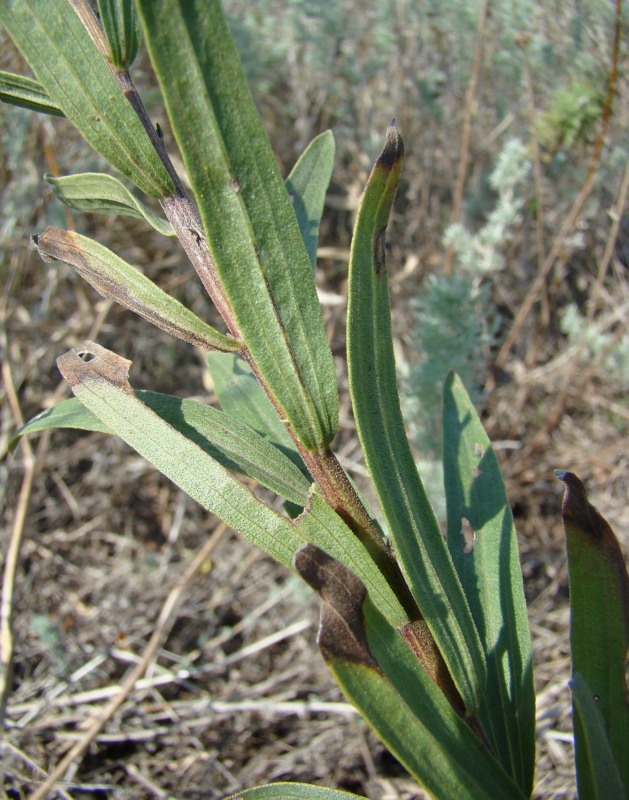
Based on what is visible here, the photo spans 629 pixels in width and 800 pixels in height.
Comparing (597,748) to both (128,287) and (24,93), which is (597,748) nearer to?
(128,287)

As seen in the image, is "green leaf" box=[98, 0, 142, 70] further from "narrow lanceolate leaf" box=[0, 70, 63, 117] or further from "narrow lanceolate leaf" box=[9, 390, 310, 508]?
"narrow lanceolate leaf" box=[9, 390, 310, 508]

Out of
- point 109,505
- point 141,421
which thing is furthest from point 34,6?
point 109,505

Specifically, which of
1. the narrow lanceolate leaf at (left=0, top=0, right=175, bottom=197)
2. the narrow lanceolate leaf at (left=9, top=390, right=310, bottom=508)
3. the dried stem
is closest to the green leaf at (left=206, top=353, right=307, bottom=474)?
the narrow lanceolate leaf at (left=9, top=390, right=310, bottom=508)

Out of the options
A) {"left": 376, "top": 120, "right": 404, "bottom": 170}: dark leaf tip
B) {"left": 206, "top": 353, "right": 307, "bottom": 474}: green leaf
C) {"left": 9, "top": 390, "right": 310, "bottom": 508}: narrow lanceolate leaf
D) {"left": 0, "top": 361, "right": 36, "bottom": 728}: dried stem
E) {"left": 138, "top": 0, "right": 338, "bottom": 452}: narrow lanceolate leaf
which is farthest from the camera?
{"left": 0, "top": 361, "right": 36, "bottom": 728}: dried stem

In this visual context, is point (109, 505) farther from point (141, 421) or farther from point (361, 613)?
point (361, 613)

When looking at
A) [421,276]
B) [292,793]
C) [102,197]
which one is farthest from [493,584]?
[421,276]

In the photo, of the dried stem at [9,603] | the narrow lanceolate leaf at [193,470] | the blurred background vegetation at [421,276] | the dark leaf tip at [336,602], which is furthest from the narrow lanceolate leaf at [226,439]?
the dried stem at [9,603]
